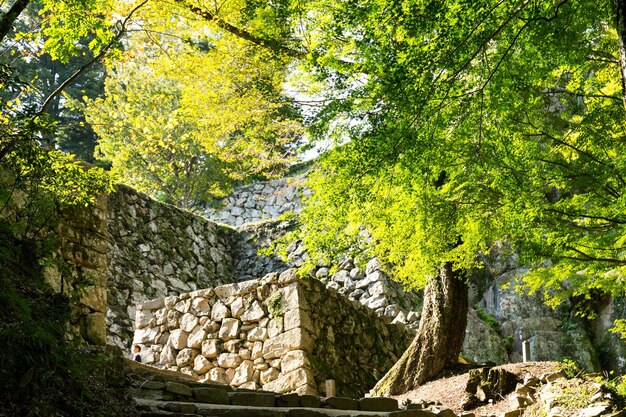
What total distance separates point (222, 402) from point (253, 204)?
1595 cm

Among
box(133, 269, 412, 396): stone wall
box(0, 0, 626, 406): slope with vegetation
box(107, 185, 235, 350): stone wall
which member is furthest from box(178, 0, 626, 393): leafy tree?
box(107, 185, 235, 350): stone wall

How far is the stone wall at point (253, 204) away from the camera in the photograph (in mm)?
20969

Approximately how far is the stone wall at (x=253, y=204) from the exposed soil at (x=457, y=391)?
1226 centimetres

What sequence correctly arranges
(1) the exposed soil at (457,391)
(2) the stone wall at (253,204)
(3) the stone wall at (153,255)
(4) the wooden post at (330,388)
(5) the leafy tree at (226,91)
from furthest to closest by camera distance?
(2) the stone wall at (253,204) → (3) the stone wall at (153,255) → (5) the leafy tree at (226,91) → (4) the wooden post at (330,388) → (1) the exposed soil at (457,391)

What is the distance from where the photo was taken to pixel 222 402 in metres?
5.82

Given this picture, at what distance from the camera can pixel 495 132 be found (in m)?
5.73

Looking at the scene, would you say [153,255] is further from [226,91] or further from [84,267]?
[84,267]

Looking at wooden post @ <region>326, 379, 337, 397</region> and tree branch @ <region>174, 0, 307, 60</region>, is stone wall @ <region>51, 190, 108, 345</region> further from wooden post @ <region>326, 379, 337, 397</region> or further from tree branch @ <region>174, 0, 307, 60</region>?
wooden post @ <region>326, 379, 337, 397</region>

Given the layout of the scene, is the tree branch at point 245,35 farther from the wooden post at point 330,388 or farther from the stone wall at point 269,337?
the wooden post at point 330,388

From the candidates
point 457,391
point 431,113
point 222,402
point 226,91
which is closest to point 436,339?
point 457,391

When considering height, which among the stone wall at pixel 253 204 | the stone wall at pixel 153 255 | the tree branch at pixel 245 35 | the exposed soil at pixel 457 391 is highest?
the stone wall at pixel 253 204

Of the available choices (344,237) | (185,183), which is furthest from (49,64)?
(344,237)

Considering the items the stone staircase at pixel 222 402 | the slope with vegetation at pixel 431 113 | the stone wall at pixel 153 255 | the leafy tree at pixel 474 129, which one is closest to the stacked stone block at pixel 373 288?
the stone wall at pixel 153 255

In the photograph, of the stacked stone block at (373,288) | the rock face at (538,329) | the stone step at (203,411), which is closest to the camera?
the stone step at (203,411)
